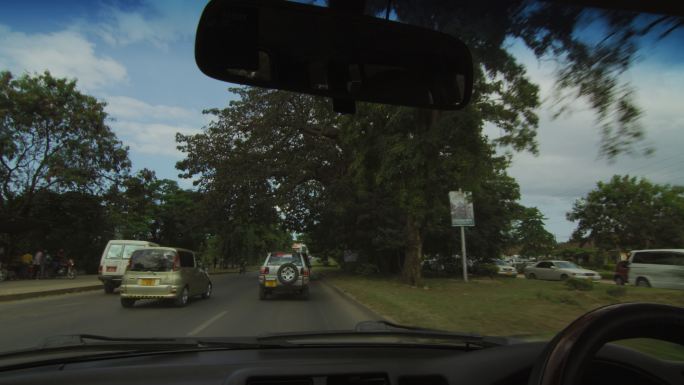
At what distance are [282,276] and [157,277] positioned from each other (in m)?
3.90

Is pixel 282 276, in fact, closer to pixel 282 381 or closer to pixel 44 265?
pixel 282 381

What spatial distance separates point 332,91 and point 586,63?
5.70 feet

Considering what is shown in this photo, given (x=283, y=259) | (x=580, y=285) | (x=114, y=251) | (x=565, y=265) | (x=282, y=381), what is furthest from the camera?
(x=565, y=265)

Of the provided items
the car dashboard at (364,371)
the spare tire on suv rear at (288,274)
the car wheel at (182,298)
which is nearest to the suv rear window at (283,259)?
the spare tire on suv rear at (288,274)

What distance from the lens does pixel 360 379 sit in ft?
7.93

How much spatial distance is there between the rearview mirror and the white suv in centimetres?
1306

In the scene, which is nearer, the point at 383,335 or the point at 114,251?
the point at 383,335

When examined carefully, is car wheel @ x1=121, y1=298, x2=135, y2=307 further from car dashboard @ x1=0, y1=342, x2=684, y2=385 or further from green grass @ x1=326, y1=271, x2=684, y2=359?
car dashboard @ x1=0, y1=342, x2=684, y2=385

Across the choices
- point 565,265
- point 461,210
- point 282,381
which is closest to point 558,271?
point 565,265

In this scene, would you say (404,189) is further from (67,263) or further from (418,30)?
(67,263)

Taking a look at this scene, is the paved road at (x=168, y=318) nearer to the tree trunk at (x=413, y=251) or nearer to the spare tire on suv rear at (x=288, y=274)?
the spare tire on suv rear at (x=288, y=274)

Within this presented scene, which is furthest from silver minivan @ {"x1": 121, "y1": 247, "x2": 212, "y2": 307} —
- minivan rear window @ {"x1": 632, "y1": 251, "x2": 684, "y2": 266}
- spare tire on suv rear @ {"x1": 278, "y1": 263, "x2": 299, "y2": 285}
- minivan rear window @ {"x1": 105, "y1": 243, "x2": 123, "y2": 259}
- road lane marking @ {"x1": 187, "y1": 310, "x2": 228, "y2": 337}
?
minivan rear window @ {"x1": 632, "y1": 251, "x2": 684, "y2": 266}

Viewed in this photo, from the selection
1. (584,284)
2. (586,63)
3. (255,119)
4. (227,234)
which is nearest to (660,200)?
(586,63)

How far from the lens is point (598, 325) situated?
4.97 feet
